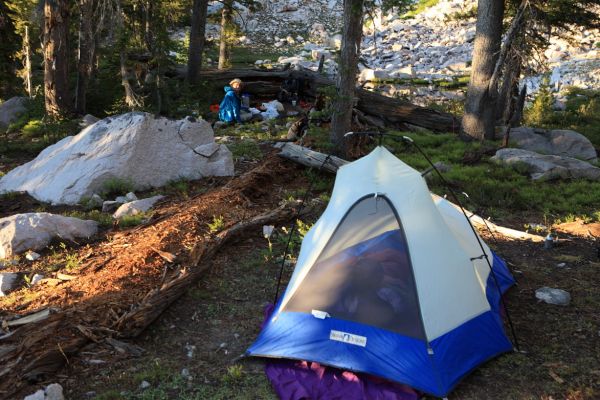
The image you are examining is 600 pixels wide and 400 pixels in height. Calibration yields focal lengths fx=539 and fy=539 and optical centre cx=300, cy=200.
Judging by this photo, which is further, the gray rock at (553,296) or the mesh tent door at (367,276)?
the gray rock at (553,296)

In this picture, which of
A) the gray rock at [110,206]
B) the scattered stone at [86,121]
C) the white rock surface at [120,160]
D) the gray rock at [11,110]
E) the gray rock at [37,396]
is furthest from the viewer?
the gray rock at [11,110]

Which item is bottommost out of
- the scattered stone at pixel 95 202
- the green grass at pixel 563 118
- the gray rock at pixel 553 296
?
the scattered stone at pixel 95 202

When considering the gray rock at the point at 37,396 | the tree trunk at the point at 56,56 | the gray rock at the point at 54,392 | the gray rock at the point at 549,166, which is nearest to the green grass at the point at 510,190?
the gray rock at the point at 549,166

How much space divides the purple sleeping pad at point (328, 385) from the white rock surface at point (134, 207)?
4.46 metres

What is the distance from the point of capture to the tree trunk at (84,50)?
15.1m

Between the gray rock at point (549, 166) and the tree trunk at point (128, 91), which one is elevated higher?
the tree trunk at point (128, 91)

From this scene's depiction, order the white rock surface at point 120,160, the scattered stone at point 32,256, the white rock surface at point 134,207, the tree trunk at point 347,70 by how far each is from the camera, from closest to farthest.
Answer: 1. the scattered stone at point 32,256
2. the white rock surface at point 134,207
3. the white rock surface at point 120,160
4. the tree trunk at point 347,70

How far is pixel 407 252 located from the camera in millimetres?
4781

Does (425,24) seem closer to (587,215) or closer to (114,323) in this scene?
(587,215)

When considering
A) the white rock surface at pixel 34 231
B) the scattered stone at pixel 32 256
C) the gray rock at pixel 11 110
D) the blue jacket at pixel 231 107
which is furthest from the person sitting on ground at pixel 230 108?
the scattered stone at pixel 32 256

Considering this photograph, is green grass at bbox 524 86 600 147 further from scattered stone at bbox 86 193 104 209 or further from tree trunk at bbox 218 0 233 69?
scattered stone at bbox 86 193 104 209

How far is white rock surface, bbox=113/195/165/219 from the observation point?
318 inches

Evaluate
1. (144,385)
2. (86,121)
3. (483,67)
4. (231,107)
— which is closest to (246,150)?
(231,107)

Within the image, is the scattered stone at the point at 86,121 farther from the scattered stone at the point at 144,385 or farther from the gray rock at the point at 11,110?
the scattered stone at the point at 144,385
